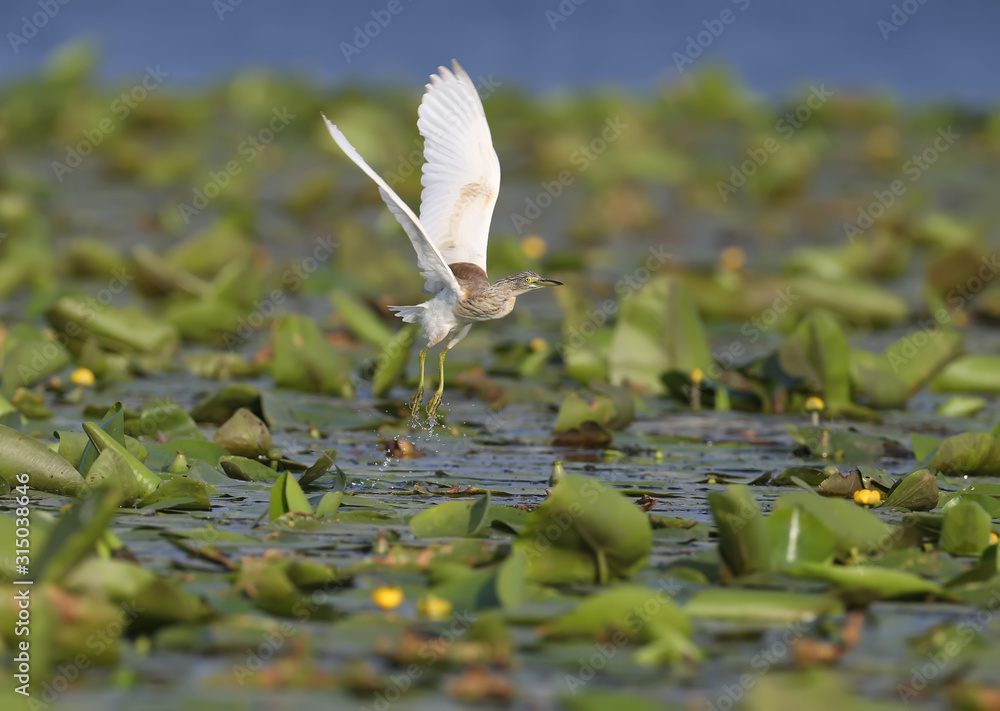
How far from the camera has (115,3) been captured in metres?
23.6

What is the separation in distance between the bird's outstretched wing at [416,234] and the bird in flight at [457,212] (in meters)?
0.02

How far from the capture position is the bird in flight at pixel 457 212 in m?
6.85

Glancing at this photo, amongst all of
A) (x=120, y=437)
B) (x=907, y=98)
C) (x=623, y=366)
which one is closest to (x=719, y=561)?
(x=120, y=437)

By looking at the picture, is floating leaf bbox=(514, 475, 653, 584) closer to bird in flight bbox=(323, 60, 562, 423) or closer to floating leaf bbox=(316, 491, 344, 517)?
floating leaf bbox=(316, 491, 344, 517)

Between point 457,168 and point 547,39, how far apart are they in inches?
663

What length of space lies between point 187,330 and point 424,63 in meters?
13.5

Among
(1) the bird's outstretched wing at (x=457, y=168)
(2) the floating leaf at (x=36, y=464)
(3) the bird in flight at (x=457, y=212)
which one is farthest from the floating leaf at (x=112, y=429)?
(1) the bird's outstretched wing at (x=457, y=168)

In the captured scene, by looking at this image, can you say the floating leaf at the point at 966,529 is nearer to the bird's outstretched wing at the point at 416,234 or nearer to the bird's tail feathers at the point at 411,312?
the bird's outstretched wing at the point at 416,234

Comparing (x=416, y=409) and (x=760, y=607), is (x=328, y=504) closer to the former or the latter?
(x=760, y=607)

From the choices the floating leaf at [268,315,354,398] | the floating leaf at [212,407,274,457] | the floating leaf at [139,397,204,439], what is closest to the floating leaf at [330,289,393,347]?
the floating leaf at [268,315,354,398]

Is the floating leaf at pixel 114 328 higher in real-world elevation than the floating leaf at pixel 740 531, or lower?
higher

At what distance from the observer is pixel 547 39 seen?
76.5 feet

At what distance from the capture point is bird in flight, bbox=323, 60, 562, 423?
6.85m

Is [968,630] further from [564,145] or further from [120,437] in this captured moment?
[564,145]
